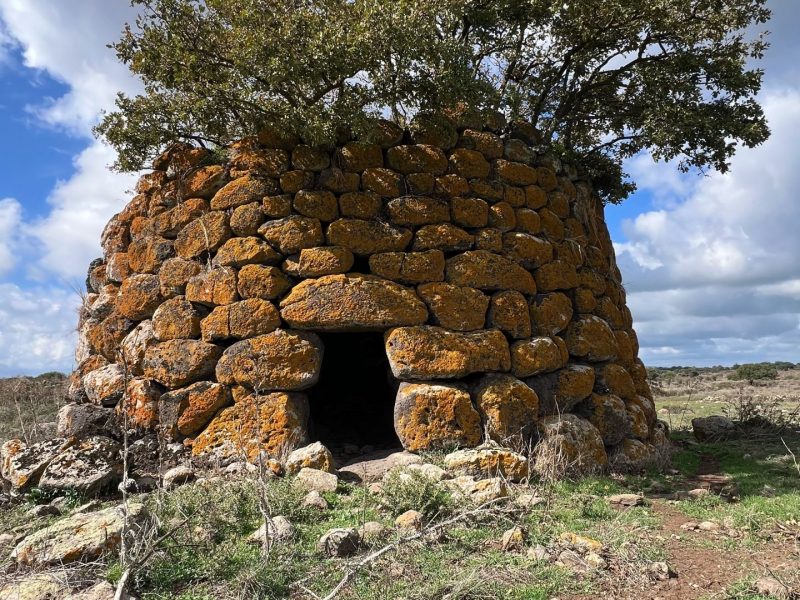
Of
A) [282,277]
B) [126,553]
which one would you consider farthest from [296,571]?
[282,277]

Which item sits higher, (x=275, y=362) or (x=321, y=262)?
(x=321, y=262)

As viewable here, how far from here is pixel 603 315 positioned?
729cm

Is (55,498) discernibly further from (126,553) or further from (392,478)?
(392,478)

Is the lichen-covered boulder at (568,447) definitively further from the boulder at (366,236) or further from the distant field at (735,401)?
the distant field at (735,401)

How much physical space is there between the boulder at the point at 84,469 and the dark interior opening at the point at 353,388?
2946mm

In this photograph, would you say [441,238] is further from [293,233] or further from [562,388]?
[562,388]

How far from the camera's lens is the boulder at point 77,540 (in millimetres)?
3547

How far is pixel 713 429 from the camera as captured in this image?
8.77 meters

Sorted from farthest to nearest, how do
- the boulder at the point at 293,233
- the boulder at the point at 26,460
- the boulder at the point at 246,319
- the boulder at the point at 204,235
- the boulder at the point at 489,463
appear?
the boulder at the point at 204,235, the boulder at the point at 293,233, the boulder at the point at 246,319, the boulder at the point at 489,463, the boulder at the point at 26,460

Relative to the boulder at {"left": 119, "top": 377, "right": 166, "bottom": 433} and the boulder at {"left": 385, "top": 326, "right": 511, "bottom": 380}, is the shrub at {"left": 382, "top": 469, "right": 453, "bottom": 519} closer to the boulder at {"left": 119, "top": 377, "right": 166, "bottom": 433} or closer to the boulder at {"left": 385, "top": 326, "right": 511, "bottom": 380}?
the boulder at {"left": 385, "top": 326, "right": 511, "bottom": 380}

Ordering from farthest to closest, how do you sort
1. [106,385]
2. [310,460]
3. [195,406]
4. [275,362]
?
[106,385]
[195,406]
[275,362]
[310,460]

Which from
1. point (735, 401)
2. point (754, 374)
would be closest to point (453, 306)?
point (735, 401)

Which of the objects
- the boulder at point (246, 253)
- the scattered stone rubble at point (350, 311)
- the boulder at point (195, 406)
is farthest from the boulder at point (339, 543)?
the boulder at point (246, 253)

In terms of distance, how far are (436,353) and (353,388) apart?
3.03m
